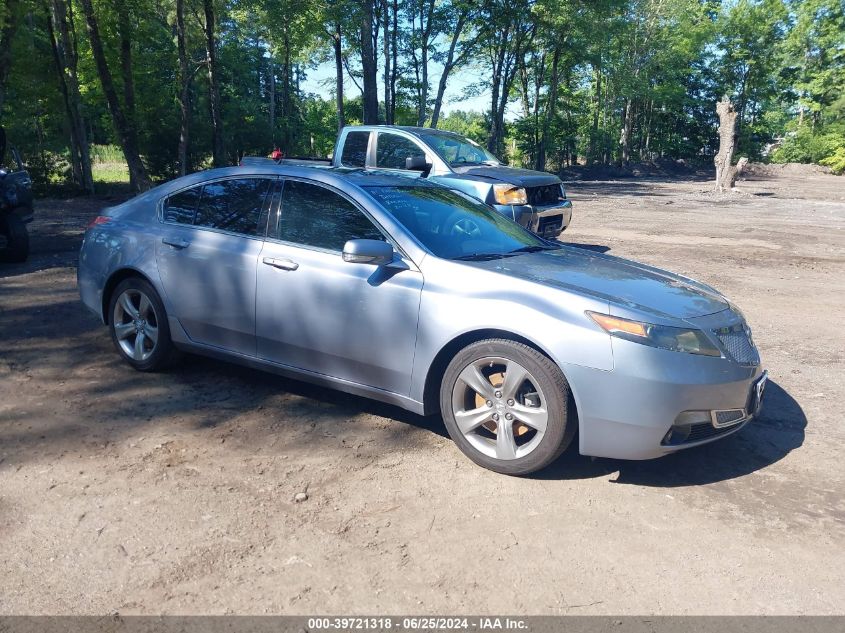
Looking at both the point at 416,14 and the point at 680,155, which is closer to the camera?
the point at 416,14

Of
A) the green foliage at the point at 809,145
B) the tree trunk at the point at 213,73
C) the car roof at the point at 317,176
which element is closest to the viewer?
the car roof at the point at 317,176

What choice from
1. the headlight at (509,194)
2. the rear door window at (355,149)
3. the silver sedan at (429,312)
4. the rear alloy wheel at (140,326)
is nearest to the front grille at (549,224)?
the headlight at (509,194)

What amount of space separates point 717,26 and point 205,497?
2309 inches

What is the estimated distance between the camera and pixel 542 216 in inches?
398

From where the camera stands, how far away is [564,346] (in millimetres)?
3512

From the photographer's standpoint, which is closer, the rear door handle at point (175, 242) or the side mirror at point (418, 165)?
the rear door handle at point (175, 242)

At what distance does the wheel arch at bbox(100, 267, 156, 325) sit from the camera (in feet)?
16.7

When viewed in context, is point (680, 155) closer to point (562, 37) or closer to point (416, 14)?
point (562, 37)

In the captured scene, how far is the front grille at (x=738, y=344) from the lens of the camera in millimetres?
3777

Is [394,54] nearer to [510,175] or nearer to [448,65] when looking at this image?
[448,65]

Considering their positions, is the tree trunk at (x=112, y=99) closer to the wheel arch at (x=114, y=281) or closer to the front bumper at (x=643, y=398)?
the wheel arch at (x=114, y=281)

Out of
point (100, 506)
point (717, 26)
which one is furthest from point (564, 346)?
point (717, 26)

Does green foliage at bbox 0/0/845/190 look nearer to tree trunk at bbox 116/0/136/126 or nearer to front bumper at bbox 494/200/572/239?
tree trunk at bbox 116/0/136/126

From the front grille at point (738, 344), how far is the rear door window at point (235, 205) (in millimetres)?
2904
